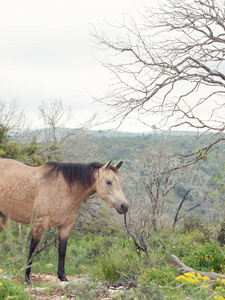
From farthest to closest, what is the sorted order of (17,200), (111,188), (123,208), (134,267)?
(17,200) < (134,267) < (111,188) < (123,208)

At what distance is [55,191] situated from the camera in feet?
21.3

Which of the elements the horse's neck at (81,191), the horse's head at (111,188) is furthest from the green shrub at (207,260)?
Result: the horse's neck at (81,191)

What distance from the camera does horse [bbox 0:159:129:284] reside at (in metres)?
6.32

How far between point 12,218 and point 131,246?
10.4ft

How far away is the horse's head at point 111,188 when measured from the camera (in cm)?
604

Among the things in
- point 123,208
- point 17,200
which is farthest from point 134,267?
A: point 17,200

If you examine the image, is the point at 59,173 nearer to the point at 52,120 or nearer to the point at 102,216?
the point at 102,216

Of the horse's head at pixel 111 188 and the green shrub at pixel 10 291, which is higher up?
the horse's head at pixel 111 188

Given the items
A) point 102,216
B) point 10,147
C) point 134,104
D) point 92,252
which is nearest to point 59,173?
point 134,104

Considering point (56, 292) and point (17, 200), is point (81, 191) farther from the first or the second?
point (56, 292)

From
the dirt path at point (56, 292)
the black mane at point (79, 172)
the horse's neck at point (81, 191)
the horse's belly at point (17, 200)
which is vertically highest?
the black mane at point (79, 172)

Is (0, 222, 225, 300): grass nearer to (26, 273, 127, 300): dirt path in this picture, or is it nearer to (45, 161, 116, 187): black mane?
(26, 273, 127, 300): dirt path

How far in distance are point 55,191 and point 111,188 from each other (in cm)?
100

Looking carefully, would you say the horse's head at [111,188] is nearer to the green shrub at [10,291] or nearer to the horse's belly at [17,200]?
the horse's belly at [17,200]
